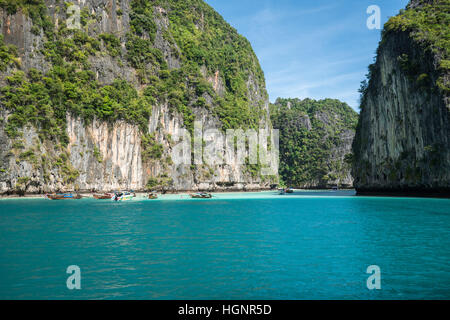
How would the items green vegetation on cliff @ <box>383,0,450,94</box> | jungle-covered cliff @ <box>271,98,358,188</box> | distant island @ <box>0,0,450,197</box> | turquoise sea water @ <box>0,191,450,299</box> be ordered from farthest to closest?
jungle-covered cliff @ <box>271,98,358,188</box> → distant island @ <box>0,0,450,197</box> → green vegetation on cliff @ <box>383,0,450,94</box> → turquoise sea water @ <box>0,191,450,299</box>

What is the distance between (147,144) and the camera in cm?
7538

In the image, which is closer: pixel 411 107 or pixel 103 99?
pixel 411 107

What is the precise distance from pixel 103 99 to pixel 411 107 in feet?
178

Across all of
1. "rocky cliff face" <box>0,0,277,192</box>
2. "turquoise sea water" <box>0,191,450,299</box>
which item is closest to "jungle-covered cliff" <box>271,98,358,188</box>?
"rocky cliff face" <box>0,0,277,192</box>

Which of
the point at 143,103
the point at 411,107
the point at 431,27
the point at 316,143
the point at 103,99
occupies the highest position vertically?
the point at 431,27

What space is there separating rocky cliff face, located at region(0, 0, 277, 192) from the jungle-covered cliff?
163 ft

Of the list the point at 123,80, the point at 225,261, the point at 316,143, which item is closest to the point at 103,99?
the point at 123,80

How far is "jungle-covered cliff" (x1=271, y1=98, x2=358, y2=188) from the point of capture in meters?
144

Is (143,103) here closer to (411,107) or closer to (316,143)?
(411,107)

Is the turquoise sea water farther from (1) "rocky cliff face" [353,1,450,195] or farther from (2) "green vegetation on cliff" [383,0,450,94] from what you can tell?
(2) "green vegetation on cliff" [383,0,450,94]

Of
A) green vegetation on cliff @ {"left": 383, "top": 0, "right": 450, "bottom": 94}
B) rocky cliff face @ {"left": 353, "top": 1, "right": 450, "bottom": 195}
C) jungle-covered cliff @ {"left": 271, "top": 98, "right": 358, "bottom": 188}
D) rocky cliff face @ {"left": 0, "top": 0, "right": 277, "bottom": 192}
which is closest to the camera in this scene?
green vegetation on cliff @ {"left": 383, "top": 0, "right": 450, "bottom": 94}

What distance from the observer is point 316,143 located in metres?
159
